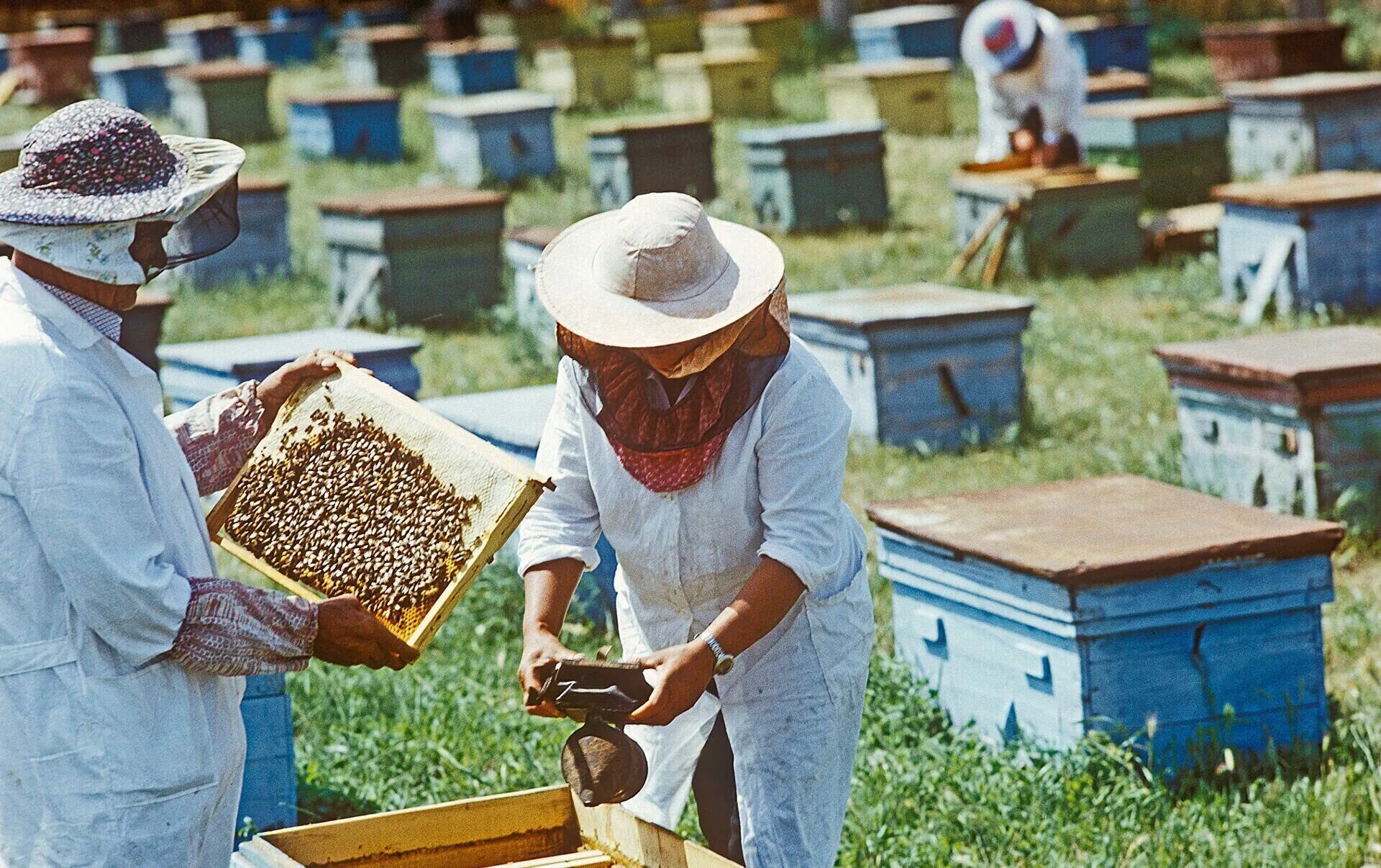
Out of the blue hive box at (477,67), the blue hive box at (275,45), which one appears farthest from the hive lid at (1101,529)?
the blue hive box at (275,45)

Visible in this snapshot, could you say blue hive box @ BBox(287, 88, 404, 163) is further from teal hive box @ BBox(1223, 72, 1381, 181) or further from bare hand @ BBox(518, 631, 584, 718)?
bare hand @ BBox(518, 631, 584, 718)

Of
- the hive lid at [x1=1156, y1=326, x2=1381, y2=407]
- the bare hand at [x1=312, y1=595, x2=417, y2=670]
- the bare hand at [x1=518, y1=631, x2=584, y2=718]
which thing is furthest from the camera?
the hive lid at [x1=1156, y1=326, x2=1381, y2=407]

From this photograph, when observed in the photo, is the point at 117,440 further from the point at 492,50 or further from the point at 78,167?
the point at 492,50

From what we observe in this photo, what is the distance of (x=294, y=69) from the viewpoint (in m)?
19.3

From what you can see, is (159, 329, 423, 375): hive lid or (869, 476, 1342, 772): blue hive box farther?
(159, 329, 423, 375): hive lid

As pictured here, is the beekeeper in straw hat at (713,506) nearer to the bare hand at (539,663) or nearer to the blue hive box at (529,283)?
the bare hand at (539,663)

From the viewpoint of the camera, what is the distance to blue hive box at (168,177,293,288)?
9.68m

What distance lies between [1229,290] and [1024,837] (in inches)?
211

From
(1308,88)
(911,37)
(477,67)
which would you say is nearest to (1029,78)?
(1308,88)

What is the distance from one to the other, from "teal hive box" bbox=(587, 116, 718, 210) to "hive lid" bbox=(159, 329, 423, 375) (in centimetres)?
458

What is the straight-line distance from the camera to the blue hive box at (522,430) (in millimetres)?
4781

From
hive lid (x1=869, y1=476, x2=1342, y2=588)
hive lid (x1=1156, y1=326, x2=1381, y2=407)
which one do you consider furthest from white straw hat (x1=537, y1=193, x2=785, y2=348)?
hive lid (x1=1156, y1=326, x2=1381, y2=407)

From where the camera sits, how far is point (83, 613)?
224 centimetres

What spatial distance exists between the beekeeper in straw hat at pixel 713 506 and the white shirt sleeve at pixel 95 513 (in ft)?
2.00
